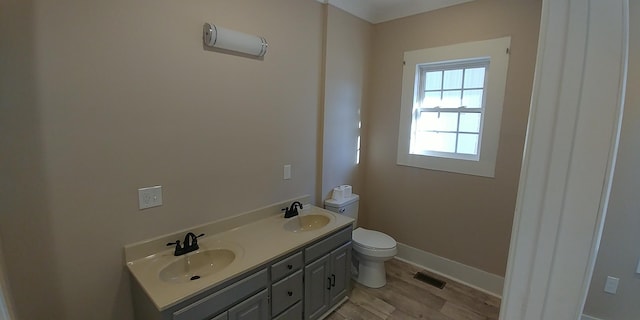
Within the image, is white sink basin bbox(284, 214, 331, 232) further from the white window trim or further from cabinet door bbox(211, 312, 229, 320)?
the white window trim

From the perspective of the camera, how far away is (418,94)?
9.64 feet

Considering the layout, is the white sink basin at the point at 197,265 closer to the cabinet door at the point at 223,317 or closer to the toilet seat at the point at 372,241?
the cabinet door at the point at 223,317

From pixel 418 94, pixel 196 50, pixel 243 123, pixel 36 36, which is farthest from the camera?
pixel 418 94

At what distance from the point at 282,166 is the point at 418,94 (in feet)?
5.47

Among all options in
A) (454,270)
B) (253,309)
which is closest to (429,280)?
(454,270)

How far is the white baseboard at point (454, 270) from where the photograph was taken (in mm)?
2590

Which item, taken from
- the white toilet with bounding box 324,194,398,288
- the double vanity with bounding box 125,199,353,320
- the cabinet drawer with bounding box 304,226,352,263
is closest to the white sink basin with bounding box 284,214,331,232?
the double vanity with bounding box 125,199,353,320

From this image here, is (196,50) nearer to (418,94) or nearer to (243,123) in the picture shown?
(243,123)

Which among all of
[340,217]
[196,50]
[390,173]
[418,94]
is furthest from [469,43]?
[196,50]

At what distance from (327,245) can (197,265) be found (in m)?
0.91

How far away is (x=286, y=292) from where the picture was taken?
182cm

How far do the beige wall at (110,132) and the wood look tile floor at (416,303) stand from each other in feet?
4.31

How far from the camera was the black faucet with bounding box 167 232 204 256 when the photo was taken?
1685 millimetres

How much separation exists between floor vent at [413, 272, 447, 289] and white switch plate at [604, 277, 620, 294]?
1.16 metres
